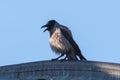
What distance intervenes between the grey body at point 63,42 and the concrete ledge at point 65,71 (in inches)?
162

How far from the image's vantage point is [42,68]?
3400 centimetres

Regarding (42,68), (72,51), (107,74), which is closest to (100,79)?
(107,74)

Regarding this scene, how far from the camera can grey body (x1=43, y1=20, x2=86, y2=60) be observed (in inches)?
1523

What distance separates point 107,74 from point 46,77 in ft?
8.22

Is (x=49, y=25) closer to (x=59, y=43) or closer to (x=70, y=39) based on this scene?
(x=59, y=43)

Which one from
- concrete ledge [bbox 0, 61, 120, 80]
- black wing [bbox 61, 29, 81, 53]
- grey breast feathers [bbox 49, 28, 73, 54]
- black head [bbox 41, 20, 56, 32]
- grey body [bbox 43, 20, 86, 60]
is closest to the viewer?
concrete ledge [bbox 0, 61, 120, 80]

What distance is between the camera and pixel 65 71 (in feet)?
110

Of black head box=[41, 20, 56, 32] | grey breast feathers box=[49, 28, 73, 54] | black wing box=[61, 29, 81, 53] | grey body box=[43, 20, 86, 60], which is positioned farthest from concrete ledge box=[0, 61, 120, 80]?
black head box=[41, 20, 56, 32]

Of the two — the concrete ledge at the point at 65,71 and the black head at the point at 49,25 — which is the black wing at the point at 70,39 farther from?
the concrete ledge at the point at 65,71

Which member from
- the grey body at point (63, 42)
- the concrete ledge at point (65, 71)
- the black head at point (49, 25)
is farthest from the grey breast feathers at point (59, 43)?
the concrete ledge at point (65, 71)

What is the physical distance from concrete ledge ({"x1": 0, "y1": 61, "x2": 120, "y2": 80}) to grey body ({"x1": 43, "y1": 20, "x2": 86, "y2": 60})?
411cm

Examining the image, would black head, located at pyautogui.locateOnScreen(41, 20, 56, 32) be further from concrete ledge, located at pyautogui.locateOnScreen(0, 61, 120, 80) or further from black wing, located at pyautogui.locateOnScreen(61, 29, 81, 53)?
concrete ledge, located at pyautogui.locateOnScreen(0, 61, 120, 80)

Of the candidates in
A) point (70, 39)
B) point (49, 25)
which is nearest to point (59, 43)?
point (70, 39)

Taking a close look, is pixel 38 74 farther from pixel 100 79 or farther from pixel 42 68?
pixel 100 79
